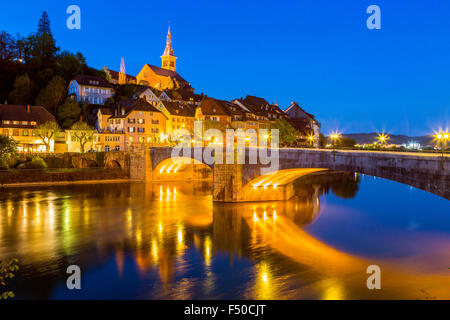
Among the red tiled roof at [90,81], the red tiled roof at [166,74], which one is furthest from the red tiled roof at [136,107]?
the red tiled roof at [166,74]

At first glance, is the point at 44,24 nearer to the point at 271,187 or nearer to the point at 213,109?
the point at 213,109

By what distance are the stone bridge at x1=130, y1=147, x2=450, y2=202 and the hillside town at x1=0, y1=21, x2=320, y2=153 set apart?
2165 centimetres

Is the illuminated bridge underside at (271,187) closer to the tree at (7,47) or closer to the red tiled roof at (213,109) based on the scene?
the red tiled roof at (213,109)

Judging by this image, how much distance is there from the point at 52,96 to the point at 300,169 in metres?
73.3

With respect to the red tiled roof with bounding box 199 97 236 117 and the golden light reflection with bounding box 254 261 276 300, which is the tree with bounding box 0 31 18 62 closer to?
the red tiled roof with bounding box 199 97 236 117

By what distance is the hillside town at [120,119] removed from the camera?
7256cm

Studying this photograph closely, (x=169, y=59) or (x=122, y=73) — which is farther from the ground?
(x=169, y=59)

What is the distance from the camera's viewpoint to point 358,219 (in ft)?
108

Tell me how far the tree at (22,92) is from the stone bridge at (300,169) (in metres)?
44.7

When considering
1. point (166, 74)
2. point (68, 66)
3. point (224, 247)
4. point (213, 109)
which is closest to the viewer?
point (224, 247)

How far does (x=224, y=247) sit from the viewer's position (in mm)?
24422

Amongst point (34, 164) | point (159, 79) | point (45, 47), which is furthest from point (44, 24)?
point (34, 164)

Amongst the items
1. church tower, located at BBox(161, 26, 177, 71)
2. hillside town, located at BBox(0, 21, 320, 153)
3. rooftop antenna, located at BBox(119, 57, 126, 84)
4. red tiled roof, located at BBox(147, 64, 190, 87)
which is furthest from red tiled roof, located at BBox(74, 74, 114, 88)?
church tower, located at BBox(161, 26, 177, 71)

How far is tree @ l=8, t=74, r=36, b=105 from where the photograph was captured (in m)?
85.1
